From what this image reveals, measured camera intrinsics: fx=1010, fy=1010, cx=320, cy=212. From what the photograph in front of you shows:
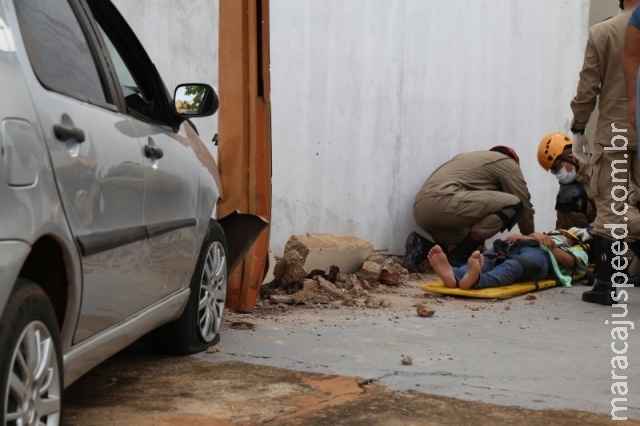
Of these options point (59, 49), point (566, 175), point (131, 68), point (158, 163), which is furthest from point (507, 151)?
point (59, 49)

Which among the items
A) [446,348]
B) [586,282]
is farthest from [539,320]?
[586,282]

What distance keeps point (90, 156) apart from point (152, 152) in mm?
800

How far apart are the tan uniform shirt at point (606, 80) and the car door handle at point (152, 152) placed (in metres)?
3.96

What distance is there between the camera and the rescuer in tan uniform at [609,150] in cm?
699

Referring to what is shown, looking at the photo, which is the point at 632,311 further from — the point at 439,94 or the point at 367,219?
the point at 439,94

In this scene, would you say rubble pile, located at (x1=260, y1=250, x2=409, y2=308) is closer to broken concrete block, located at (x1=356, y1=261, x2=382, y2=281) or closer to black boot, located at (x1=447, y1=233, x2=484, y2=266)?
broken concrete block, located at (x1=356, y1=261, x2=382, y2=281)

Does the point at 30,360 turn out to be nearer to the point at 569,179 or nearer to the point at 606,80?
the point at 606,80

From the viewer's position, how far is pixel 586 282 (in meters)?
8.64

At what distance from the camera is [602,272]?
7.16 metres

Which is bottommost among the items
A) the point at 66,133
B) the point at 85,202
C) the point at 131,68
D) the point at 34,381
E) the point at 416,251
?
the point at 416,251

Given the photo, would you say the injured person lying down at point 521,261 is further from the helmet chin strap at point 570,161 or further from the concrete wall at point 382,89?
the concrete wall at point 382,89

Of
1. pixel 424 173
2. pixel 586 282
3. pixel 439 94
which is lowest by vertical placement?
pixel 586 282

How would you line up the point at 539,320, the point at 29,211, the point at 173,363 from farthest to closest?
the point at 539,320 → the point at 173,363 → the point at 29,211

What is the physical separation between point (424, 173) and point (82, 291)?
7.49m
